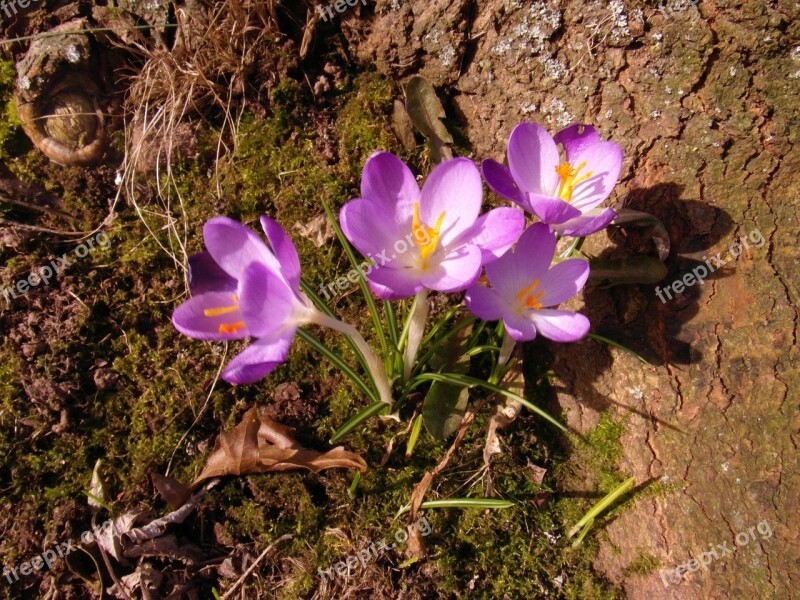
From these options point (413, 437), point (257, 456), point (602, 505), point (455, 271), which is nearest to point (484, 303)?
point (455, 271)

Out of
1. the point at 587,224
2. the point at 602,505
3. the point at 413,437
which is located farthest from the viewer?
the point at 413,437

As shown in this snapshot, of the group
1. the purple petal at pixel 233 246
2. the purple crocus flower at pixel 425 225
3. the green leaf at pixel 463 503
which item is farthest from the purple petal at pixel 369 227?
the green leaf at pixel 463 503

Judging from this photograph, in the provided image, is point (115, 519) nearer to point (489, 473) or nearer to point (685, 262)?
point (489, 473)

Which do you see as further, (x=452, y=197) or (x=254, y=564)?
(x=254, y=564)

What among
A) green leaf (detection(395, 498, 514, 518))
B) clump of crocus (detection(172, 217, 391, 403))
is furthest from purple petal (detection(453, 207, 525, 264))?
green leaf (detection(395, 498, 514, 518))

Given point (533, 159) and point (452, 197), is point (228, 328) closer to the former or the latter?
point (452, 197)

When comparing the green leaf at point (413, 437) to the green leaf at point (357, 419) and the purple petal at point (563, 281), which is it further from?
the purple petal at point (563, 281)
